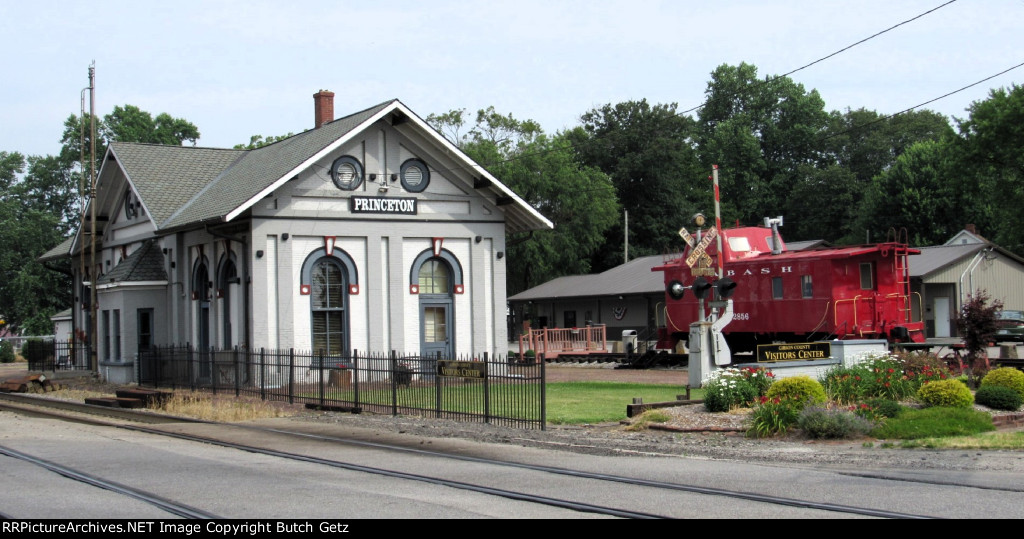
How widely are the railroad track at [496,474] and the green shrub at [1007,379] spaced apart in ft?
34.6

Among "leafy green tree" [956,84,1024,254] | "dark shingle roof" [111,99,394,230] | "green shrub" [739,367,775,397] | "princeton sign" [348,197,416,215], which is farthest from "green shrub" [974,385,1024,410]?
"leafy green tree" [956,84,1024,254]

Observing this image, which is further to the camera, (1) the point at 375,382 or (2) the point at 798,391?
(1) the point at 375,382

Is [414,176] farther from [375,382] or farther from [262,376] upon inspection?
[375,382]

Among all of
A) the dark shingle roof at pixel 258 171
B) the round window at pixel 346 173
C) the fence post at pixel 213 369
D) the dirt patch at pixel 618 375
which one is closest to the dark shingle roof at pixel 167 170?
the dark shingle roof at pixel 258 171

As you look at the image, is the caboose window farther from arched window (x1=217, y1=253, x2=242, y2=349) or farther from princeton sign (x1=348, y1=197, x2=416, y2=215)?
arched window (x1=217, y1=253, x2=242, y2=349)

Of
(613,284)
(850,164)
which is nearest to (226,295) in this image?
(613,284)

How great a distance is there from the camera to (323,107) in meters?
36.4

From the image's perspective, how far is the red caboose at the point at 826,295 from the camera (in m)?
30.7

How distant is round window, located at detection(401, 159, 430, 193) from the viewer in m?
30.8

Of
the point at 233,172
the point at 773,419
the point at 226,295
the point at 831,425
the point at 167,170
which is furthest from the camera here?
the point at 167,170

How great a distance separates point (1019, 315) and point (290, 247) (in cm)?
3048

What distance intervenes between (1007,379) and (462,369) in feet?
33.8
